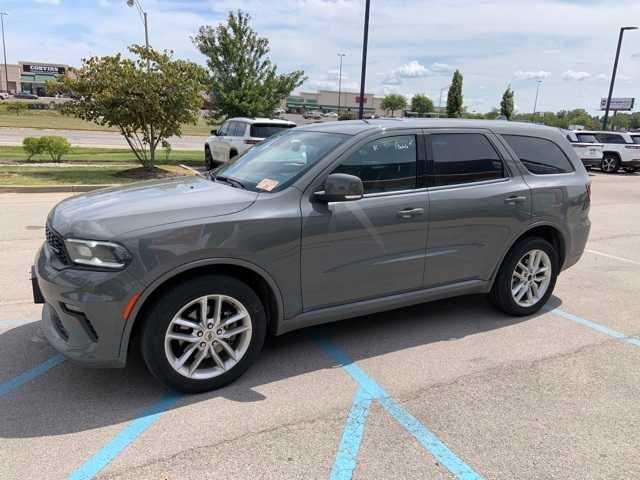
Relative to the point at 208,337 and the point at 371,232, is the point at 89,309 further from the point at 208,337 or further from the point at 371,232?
the point at 371,232

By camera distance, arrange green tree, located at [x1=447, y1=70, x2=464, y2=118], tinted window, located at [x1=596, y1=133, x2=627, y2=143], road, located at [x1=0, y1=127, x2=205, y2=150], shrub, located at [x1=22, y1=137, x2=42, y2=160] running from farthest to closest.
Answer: green tree, located at [x1=447, y1=70, x2=464, y2=118] → road, located at [x1=0, y1=127, x2=205, y2=150] → tinted window, located at [x1=596, y1=133, x2=627, y2=143] → shrub, located at [x1=22, y1=137, x2=42, y2=160]

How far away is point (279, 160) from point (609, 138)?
74.9 ft

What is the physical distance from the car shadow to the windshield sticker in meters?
1.27

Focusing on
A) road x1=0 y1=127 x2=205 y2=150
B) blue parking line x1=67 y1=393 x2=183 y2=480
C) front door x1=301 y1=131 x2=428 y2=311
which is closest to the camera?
blue parking line x1=67 y1=393 x2=183 y2=480

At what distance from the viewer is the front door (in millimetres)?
3580

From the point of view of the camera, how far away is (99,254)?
300 centimetres

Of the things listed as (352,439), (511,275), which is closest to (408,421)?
(352,439)

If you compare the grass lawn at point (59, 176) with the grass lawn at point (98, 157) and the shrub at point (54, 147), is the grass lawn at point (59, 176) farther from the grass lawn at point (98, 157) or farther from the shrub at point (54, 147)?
the grass lawn at point (98, 157)

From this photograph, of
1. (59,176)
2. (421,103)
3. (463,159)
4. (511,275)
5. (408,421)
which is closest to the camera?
(408,421)

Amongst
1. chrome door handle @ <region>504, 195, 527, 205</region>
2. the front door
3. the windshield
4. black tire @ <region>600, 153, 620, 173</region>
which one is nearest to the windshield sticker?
the windshield

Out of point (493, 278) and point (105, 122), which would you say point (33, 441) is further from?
point (105, 122)

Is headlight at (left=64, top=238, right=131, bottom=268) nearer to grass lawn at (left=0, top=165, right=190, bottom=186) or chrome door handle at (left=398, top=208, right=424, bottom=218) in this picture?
chrome door handle at (left=398, top=208, right=424, bottom=218)

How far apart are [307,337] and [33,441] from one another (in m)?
2.10

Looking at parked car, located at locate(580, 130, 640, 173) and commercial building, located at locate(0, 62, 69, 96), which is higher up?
commercial building, located at locate(0, 62, 69, 96)
